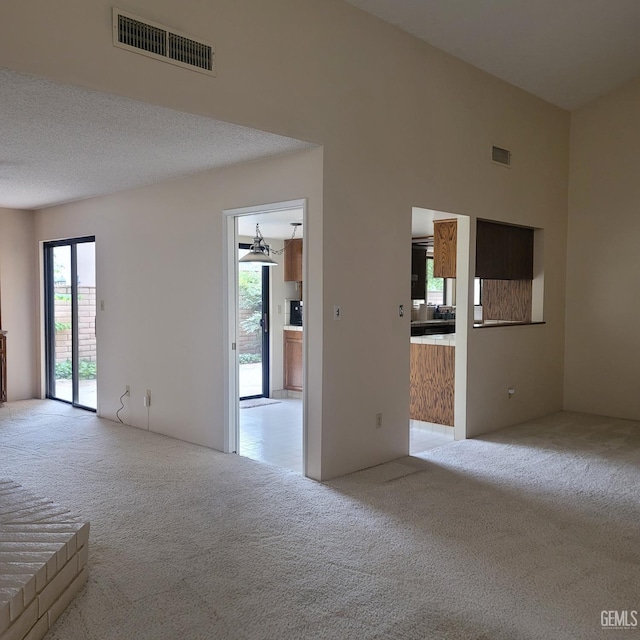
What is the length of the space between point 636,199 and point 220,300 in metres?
4.48

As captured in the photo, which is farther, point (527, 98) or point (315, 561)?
point (527, 98)

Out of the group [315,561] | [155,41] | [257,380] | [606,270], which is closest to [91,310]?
[257,380]

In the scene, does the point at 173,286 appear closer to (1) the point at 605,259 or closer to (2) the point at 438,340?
(2) the point at 438,340

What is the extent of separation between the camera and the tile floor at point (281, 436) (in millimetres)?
4852

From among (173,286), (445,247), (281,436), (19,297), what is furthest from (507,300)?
(19,297)

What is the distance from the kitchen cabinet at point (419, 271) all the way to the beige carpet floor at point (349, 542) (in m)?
3.50

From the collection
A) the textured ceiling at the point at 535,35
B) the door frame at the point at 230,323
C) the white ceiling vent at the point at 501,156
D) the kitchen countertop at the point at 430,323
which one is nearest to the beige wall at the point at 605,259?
the textured ceiling at the point at 535,35

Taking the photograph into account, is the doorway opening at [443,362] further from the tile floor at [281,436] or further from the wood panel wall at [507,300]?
the wood panel wall at [507,300]

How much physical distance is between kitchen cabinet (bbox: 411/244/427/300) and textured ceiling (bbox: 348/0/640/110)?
2.84 metres

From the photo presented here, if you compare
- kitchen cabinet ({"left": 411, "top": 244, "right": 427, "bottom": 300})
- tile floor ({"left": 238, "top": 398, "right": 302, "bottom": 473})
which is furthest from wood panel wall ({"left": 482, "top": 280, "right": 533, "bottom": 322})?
tile floor ({"left": 238, "top": 398, "right": 302, "bottom": 473})

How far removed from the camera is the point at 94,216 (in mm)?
6105

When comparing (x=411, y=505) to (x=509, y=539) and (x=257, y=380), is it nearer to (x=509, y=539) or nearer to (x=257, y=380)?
(x=509, y=539)

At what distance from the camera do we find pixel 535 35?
192 inches

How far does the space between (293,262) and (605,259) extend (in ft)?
12.1
